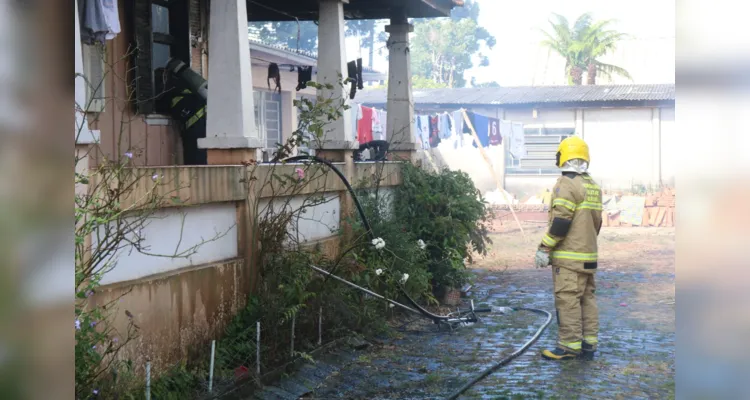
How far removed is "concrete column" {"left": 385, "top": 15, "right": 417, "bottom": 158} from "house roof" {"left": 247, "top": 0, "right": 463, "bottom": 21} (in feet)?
0.81

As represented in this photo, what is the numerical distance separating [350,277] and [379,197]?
101 inches

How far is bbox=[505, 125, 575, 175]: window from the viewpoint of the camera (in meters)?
30.8

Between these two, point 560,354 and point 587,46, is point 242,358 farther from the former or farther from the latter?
point 587,46

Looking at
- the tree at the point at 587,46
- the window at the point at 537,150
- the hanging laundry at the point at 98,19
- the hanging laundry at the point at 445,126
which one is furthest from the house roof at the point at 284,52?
the tree at the point at 587,46

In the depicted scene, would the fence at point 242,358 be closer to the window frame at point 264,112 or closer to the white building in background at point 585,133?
the window frame at point 264,112

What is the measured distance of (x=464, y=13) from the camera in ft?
185

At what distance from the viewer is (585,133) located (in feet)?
100

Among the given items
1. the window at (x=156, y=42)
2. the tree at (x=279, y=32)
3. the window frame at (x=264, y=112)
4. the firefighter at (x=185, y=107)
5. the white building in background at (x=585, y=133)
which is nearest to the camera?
the window at (x=156, y=42)

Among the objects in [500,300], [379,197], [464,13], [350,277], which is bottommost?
[500,300]

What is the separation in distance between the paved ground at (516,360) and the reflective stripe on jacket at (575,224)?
39.5 inches

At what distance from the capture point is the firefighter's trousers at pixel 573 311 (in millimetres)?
8906
